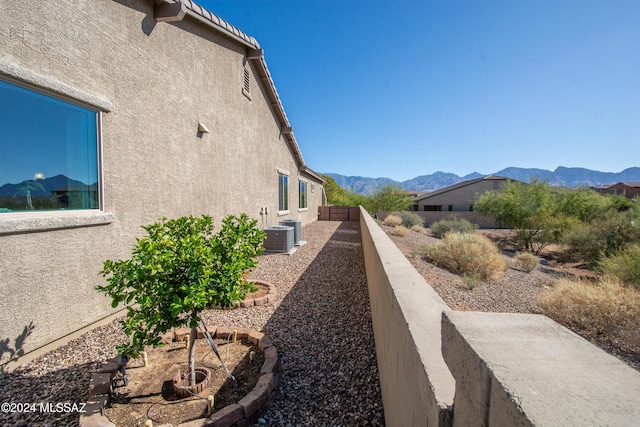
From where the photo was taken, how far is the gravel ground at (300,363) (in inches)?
116

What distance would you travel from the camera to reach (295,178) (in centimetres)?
1712

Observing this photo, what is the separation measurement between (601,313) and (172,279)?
600 cm

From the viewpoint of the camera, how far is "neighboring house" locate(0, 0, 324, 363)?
3594 millimetres

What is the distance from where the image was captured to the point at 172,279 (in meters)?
2.72

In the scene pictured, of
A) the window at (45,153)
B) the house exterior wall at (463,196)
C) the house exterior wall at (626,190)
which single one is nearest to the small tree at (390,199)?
the house exterior wall at (463,196)

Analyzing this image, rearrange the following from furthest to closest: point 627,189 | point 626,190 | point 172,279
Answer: point 626,190 → point 627,189 → point 172,279

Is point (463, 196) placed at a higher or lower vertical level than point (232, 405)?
higher

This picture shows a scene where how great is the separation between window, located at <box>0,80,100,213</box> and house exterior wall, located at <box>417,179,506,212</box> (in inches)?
1641

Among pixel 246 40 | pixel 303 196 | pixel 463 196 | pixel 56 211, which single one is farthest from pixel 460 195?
pixel 56 211

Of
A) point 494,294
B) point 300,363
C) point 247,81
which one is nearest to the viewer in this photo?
point 300,363

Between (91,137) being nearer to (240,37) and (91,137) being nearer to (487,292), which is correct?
(240,37)

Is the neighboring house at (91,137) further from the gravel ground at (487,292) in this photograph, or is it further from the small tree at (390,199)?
the small tree at (390,199)

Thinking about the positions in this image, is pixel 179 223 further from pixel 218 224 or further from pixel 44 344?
pixel 218 224

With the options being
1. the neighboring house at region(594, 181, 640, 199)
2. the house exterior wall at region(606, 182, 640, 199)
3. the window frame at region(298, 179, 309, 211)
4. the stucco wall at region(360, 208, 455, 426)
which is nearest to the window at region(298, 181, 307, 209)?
the window frame at region(298, 179, 309, 211)
